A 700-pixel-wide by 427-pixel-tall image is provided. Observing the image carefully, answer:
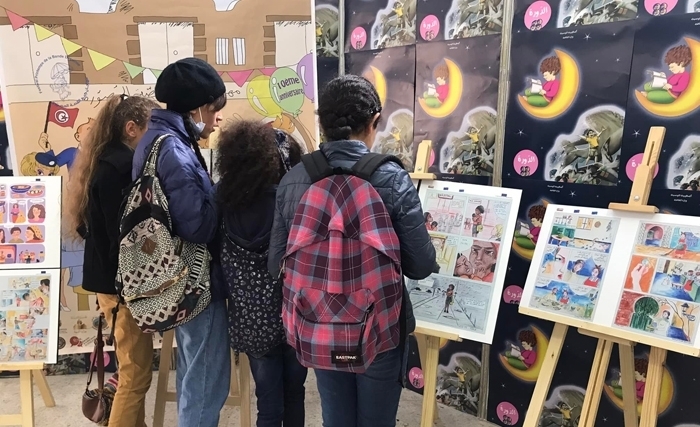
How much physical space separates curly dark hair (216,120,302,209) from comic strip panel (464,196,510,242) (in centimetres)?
79

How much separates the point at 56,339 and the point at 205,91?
115 cm

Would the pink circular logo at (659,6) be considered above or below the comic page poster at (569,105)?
above

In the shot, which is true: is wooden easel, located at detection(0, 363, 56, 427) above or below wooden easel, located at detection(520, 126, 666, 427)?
below

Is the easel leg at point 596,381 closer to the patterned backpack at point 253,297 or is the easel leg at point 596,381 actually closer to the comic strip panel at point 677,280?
the comic strip panel at point 677,280

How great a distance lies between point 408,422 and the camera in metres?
2.39

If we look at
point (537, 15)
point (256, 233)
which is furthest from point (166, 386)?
point (537, 15)

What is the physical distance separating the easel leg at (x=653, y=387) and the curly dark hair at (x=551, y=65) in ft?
3.54

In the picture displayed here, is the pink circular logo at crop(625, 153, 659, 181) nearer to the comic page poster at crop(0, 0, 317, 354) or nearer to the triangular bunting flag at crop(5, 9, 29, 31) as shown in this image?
the comic page poster at crop(0, 0, 317, 354)

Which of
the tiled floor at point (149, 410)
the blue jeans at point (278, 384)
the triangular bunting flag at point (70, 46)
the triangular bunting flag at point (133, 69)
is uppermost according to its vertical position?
the triangular bunting flag at point (70, 46)

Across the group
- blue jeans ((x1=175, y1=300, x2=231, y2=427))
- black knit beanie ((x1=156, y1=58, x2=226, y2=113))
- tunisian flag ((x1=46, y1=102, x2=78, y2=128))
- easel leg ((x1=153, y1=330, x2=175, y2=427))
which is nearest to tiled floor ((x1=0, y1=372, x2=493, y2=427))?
easel leg ((x1=153, y1=330, x2=175, y2=427))

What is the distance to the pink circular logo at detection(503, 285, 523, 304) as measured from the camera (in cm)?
224

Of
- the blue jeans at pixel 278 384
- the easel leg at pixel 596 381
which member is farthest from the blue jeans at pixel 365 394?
the easel leg at pixel 596 381

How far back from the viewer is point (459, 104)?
2.32 metres

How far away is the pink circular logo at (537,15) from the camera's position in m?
2.00
